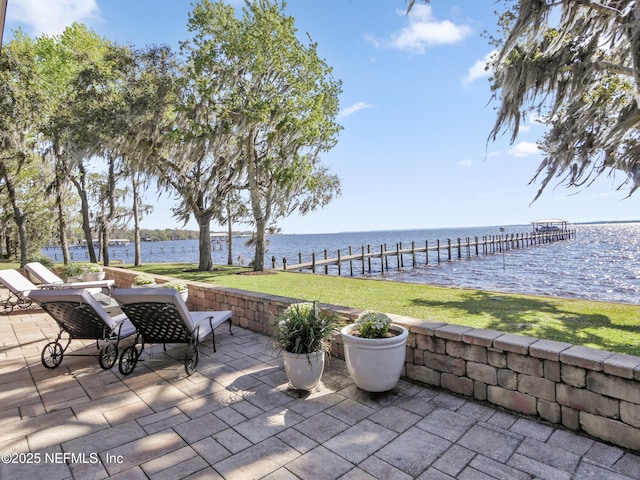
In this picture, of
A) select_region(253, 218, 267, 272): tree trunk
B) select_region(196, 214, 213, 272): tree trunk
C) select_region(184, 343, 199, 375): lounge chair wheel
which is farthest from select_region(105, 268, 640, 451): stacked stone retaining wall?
select_region(196, 214, 213, 272): tree trunk

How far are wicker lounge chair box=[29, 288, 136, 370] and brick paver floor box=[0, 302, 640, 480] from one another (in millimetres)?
324

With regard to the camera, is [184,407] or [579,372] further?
[184,407]

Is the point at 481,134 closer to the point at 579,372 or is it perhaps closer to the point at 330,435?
the point at 579,372

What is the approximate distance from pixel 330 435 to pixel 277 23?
11969mm

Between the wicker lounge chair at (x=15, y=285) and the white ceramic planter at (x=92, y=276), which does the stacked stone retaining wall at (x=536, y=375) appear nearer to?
the wicker lounge chair at (x=15, y=285)

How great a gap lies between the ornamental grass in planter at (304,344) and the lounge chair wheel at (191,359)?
1.08 m

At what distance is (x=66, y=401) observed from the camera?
312 cm

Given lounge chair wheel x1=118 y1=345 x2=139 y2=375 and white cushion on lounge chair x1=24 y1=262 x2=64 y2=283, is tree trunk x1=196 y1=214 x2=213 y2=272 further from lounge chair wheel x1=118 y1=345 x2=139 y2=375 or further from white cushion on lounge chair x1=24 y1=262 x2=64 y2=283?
lounge chair wheel x1=118 y1=345 x2=139 y2=375

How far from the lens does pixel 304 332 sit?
3.23m

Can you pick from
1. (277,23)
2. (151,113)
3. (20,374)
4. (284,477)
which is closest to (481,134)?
(284,477)

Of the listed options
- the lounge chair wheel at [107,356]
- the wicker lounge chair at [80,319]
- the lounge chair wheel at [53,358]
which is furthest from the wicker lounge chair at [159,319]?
the lounge chair wheel at [53,358]

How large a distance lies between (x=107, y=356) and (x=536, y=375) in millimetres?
4349

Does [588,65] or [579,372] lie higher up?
[588,65]

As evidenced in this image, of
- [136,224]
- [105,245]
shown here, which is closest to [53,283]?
[105,245]
